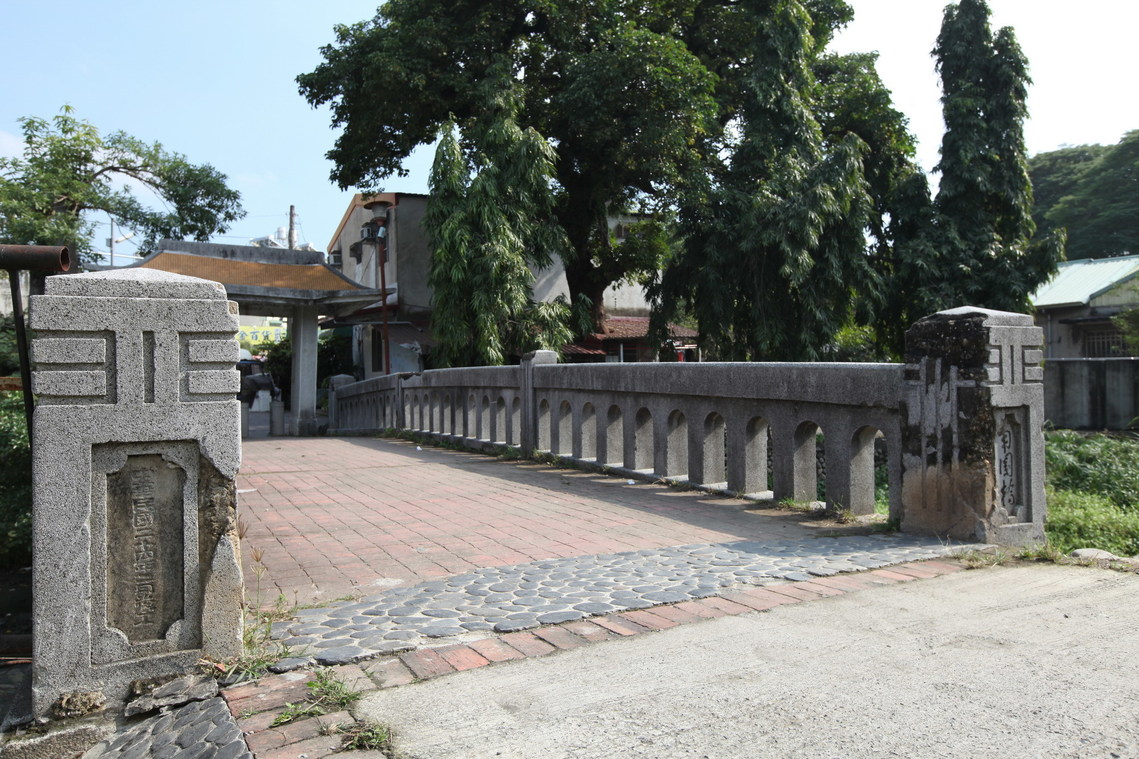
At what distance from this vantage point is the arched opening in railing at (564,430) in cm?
985

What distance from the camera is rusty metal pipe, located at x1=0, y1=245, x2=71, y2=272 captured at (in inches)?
145

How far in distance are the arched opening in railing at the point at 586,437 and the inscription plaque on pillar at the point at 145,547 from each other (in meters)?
6.26

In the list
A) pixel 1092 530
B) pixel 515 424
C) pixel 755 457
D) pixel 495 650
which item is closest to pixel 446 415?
pixel 515 424

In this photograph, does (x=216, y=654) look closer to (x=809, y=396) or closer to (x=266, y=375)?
(x=809, y=396)

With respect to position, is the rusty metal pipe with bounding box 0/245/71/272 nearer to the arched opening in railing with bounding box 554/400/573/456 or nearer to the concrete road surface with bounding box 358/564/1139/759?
the concrete road surface with bounding box 358/564/1139/759

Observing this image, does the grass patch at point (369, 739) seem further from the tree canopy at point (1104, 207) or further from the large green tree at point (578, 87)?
the tree canopy at point (1104, 207)

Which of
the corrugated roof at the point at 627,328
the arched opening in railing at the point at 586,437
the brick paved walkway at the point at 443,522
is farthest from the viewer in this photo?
the corrugated roof at the point at 627,328

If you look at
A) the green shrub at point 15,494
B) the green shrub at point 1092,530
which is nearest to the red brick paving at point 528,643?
the green shrub at point 15,494

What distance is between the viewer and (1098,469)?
38.8 ft

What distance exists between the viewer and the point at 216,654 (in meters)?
3.28

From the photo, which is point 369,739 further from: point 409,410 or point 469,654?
point 409,410

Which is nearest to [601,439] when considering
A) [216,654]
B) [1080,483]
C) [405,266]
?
[216,654]

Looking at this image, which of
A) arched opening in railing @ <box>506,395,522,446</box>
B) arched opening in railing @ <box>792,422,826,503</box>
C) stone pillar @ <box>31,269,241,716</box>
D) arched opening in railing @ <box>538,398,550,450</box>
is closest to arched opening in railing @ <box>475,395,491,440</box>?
Answer: arched opening in railing @ <box>506,395,522,446</box>

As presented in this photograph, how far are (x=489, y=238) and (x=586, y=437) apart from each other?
10.5 metres
